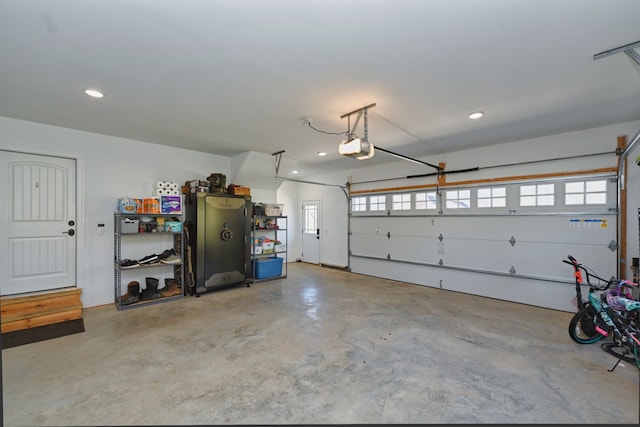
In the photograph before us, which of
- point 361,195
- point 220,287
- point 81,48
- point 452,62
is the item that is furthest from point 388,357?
point 361,195

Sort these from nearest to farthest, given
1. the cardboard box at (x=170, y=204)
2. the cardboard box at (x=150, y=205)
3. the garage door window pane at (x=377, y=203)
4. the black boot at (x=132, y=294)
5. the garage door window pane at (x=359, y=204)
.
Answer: the black boot at (x=132, y=294) → the cardboard box at (x=150, y=205) → the cardboard box at (x=170, y=204) → the garage door window pane at (x=377, y=203) → the garage door window pane at (x=359, y=204)

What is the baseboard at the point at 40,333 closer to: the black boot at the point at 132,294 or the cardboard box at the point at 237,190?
the black boot at the point at 132,294

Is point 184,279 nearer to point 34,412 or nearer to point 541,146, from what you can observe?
point 34,412

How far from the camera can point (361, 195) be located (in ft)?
21.9

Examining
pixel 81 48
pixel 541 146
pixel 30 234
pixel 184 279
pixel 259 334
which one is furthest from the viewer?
pixel 184 279

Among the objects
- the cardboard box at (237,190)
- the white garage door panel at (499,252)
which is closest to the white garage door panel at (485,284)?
the white garage door panel at (499,252)

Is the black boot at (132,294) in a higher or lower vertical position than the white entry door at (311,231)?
lower

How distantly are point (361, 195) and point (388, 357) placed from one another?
437cm

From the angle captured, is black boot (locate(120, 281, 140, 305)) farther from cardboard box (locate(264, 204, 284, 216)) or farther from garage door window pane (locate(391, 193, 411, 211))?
garage door window pane (locate(391, 193, 411, 211))

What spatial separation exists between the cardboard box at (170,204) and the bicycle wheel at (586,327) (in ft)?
17.7

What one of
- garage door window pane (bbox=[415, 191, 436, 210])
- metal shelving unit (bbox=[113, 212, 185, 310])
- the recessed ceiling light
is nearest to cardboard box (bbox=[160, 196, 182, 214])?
metal shelving unit (bbox=[113, 212, 185, 310])

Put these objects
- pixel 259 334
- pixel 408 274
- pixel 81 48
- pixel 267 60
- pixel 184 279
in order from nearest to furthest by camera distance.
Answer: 1. pixel 81 48
2. pixel 267 60
3. pixel 259 334
4. pixel 184 279
5. pixel 408 274

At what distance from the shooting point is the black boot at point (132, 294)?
13.4ft

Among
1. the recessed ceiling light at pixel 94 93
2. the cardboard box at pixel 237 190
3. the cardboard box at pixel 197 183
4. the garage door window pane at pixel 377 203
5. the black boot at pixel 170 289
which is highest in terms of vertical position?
the recessed ceiling light at pixel 94 93
